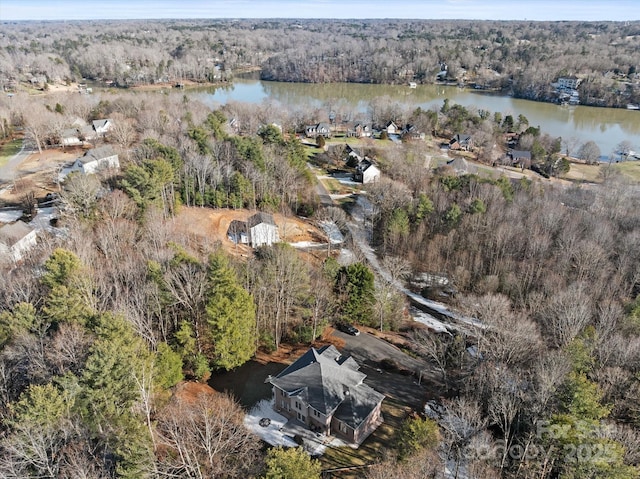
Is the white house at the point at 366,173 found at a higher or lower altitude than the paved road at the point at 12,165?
lower

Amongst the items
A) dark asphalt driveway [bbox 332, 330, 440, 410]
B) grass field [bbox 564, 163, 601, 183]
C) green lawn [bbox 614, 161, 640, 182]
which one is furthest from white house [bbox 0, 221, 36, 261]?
green lawn [bbox 614, 161, 640, 182]

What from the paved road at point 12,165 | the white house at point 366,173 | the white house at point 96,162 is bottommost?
the white house at point 366,173

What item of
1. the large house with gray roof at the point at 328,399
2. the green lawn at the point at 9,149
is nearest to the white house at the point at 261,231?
the large house with gray roof at the point at 328,399

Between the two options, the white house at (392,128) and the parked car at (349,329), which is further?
the white house at (392,128)

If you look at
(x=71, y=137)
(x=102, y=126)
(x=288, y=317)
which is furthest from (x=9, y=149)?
(x=288, y=317)

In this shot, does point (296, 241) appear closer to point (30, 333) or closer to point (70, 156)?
point (30, 333)

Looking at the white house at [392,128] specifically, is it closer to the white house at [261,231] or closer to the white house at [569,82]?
the white house at [261,231]

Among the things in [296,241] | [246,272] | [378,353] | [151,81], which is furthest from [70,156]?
[151,81]
